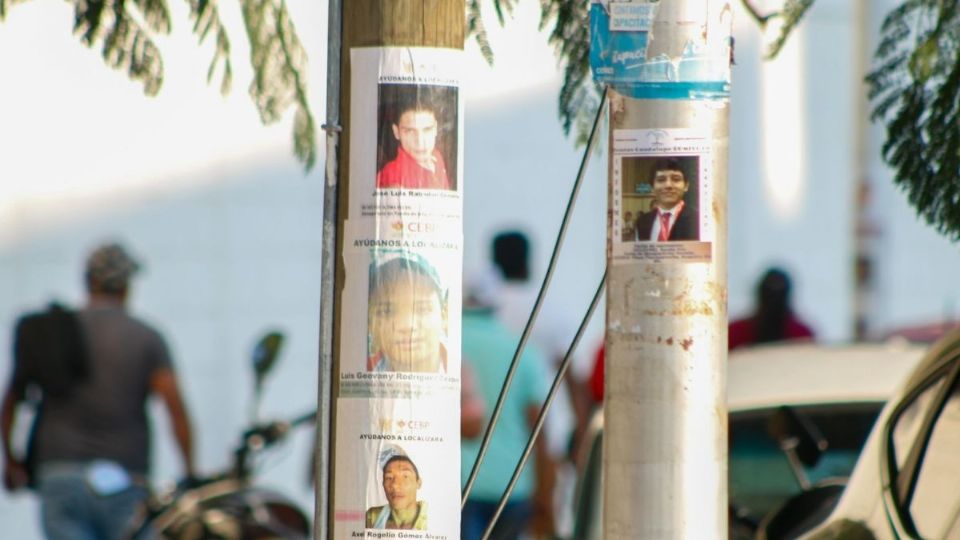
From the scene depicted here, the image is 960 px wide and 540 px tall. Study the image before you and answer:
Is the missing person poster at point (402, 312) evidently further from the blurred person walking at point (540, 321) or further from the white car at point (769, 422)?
the blurred person walking at point (540, 321)

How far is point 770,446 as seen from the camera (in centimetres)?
716

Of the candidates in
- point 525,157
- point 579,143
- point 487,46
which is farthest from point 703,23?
point 525,157

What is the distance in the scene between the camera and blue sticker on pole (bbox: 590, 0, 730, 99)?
3.92m

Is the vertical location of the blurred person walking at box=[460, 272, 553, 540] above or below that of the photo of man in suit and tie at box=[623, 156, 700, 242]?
below

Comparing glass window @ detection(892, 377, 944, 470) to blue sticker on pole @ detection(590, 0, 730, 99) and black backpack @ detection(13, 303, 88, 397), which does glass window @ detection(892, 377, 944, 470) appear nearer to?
blue sticker on pole @ detection(590, 0, 730, 99)

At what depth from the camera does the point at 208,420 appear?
503 inches

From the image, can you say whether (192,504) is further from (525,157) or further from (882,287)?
(882,287)

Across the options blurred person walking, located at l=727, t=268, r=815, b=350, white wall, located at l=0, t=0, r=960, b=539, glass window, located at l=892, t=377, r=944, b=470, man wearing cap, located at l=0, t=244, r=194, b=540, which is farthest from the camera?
white wall, located at l=0, t=0, r=960, b=539

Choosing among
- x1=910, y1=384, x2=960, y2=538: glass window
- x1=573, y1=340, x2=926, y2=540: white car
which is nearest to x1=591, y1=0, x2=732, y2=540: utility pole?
x1=910, y1=384, x2=960, y2=538: glass window

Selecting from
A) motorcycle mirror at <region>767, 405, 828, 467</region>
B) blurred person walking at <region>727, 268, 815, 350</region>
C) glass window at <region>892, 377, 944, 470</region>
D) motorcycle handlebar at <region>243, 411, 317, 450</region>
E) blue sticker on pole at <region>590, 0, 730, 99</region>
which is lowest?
motorcycle handlebar at <region>243, 411, 317, 450</region>

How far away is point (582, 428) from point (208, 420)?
3265 millimetres

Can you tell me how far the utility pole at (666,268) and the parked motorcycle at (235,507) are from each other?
3.50 metres

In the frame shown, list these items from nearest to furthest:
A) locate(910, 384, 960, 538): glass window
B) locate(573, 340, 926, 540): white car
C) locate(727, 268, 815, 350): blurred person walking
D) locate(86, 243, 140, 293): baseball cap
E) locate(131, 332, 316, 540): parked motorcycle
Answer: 1. locate(910, 384, 960, 538): glass window
2. locate(573, 340, 926, 540): white car
3. locate(131, 332, 316, 540): parked motorcycle
4. locate(86, 243, 140, 293): baseball cap
5. locate(727, 268, 815, 350): blurred person walking

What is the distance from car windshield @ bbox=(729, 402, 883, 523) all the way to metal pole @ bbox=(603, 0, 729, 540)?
3.25 m
